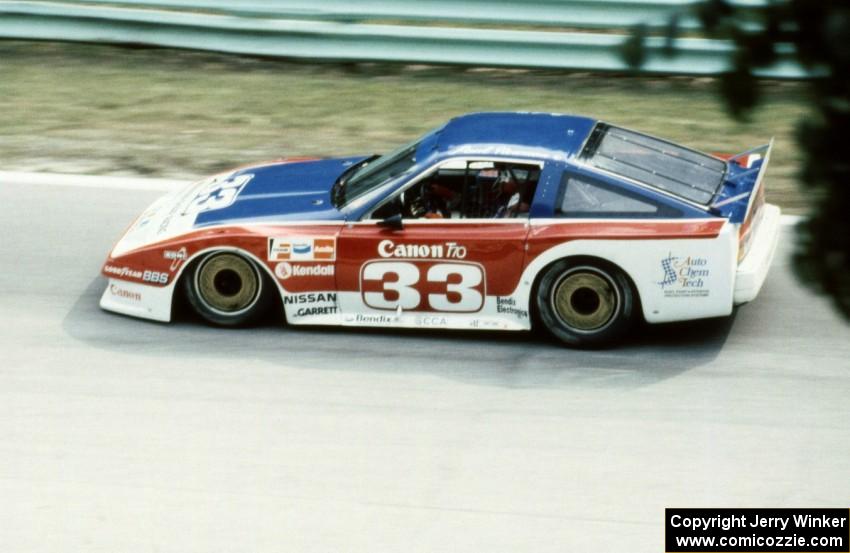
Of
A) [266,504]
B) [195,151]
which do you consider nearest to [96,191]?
[195,151]

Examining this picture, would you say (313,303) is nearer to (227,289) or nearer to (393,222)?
(227,289)

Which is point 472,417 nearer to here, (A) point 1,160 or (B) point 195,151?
(B) point 195,151

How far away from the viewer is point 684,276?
23.4ft

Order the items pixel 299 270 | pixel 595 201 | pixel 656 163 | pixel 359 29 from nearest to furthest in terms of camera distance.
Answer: pixel 595 201 → pixel 299 270 → pixel 656 163 → pixel 359 29

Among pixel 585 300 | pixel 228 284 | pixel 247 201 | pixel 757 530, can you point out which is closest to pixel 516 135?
pixel 585 300

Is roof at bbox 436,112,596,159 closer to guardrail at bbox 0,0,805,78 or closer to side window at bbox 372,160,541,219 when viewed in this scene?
side window at bbox 372,160,541,219

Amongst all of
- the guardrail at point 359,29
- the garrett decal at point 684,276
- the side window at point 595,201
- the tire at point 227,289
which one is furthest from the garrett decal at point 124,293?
the guardrail at point 359,29

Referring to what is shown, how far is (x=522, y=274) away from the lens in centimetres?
727

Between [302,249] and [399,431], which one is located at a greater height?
[302,249]

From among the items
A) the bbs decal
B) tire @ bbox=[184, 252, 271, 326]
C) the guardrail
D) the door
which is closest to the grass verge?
the guardrail

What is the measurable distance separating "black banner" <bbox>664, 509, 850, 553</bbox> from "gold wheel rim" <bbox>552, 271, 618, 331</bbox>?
1.81 meters

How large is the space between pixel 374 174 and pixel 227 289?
1159 mm

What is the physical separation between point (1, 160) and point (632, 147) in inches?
232

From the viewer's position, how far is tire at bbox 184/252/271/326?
764 centimetres
